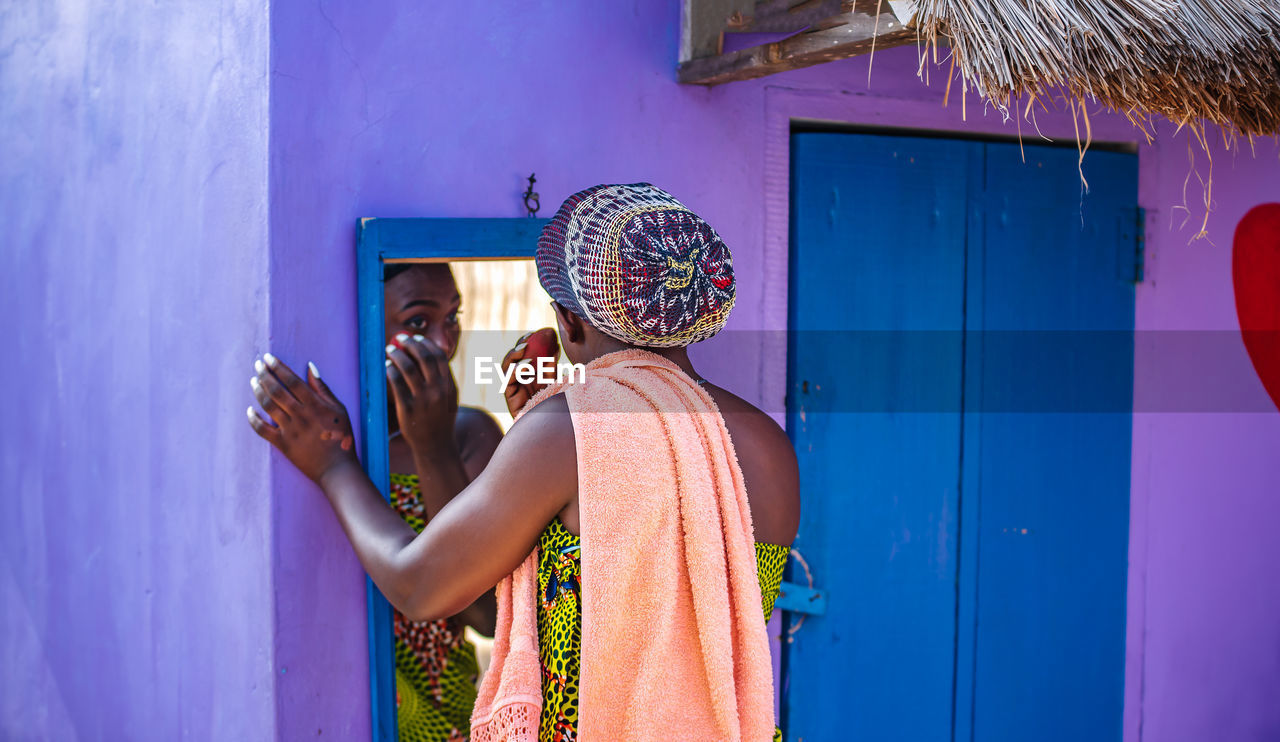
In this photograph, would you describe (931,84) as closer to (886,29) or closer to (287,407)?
(886,29)

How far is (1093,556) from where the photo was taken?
3441 mm

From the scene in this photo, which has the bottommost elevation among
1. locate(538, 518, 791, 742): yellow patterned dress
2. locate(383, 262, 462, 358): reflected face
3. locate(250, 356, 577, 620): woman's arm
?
locate(538, 518, 791, 742): yellow patterned dress

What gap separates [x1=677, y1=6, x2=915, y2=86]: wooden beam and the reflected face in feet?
2.61

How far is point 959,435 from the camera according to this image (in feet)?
10.5

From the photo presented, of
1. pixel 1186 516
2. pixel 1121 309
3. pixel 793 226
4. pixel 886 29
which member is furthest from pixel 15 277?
pixel 1186 516

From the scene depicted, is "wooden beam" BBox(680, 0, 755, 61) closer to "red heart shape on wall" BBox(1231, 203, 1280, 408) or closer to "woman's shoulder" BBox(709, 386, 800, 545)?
"woman's shoulder" BBox(709, 386, 800, 545)

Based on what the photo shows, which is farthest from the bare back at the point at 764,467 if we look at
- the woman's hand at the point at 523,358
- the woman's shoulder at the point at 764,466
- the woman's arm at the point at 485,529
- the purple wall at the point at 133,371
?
the purple wall at the point at 133,371

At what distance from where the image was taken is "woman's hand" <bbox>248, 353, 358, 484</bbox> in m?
2.12

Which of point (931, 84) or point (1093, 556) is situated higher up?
point (931, 84)

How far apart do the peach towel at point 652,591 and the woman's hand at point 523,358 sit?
53 centimetres

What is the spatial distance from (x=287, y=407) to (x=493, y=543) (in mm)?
578

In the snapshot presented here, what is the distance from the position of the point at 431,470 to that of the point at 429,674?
0.52 metres

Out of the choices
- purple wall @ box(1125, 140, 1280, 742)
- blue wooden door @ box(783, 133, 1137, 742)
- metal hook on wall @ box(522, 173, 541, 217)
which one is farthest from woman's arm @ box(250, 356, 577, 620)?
purple wall @ box(1125, 140, 1280, 742)

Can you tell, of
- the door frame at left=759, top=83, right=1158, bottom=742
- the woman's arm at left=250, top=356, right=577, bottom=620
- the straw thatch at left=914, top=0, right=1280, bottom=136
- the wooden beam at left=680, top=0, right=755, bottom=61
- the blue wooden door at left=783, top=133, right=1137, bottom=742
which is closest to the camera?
the woman's arm at left=250, top=356, right=577, bottom=620
